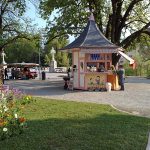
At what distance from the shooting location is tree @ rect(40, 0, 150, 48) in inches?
1415

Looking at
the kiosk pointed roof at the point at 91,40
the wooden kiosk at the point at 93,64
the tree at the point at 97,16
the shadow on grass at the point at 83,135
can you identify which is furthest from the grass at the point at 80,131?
the tree at the point at 97,16

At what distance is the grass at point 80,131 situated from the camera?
8523mm

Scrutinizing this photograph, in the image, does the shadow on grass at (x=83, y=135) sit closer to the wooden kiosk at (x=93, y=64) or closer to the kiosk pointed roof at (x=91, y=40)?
the wooden kiosk at (x=93, y=64)

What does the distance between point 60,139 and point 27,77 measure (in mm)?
37009

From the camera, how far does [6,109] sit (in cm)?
962

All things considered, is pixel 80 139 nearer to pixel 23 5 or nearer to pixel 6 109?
pixel 6 109

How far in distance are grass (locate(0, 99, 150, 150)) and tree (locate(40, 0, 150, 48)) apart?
22.4 metres

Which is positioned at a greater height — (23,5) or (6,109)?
(23,5)

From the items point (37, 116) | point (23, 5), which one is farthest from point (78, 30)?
point (37, 116)

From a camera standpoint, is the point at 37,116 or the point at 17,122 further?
the point at 37,116

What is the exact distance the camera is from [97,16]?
122ft

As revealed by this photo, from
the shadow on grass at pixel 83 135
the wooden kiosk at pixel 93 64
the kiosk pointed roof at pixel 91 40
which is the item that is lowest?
the shadow on grass at pixel 83 135

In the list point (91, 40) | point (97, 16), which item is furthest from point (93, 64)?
point (97, 16)

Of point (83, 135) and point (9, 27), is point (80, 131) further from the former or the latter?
point (9, 27)
